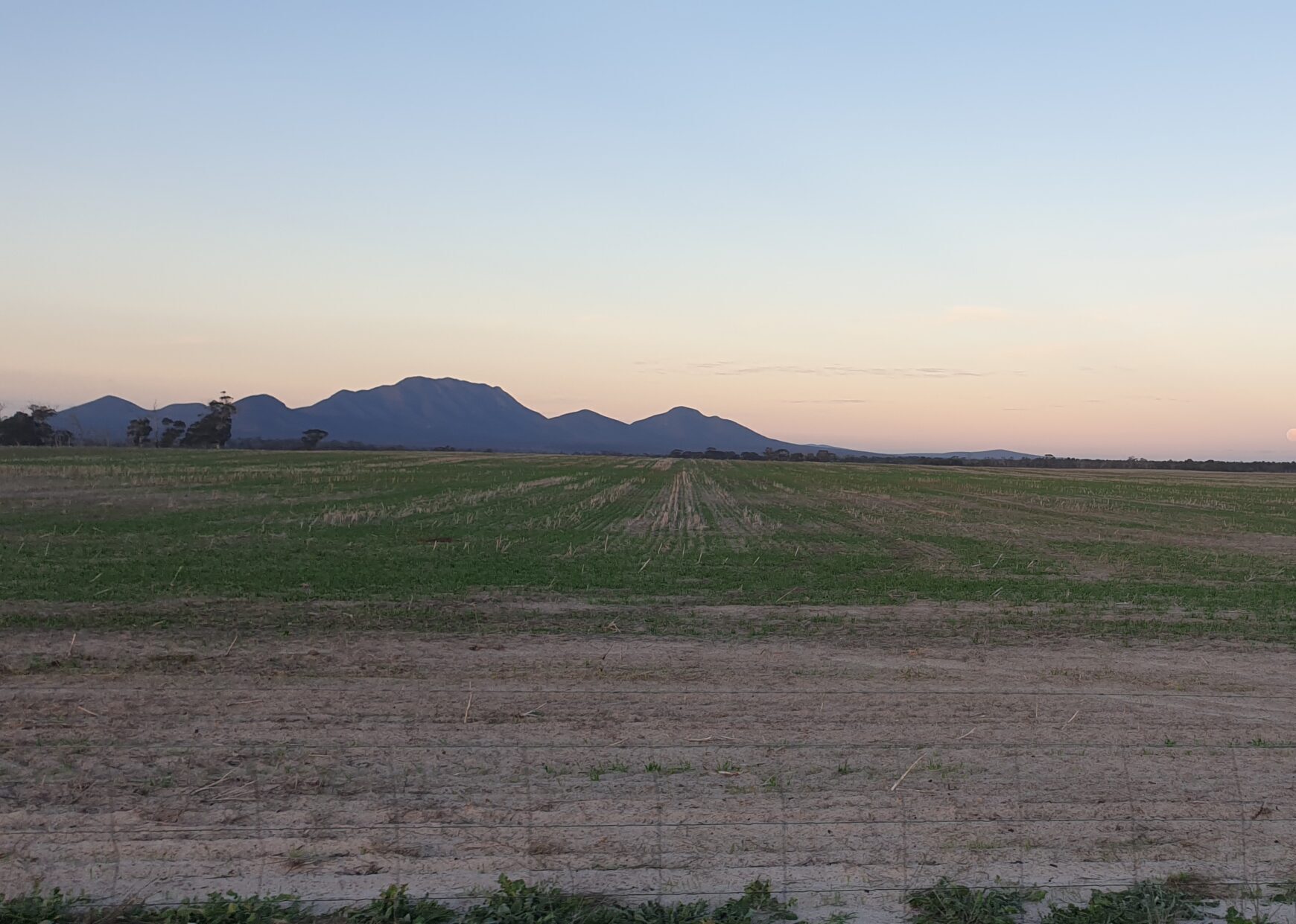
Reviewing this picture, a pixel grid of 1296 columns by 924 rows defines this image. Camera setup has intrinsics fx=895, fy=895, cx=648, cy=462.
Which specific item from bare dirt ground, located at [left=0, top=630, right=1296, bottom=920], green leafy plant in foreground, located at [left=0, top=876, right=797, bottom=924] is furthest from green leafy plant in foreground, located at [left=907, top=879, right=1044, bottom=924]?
green leafy plant in foreground, located at [left=0, top=876, right=797, bottom=924]

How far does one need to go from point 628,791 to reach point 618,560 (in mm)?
14105

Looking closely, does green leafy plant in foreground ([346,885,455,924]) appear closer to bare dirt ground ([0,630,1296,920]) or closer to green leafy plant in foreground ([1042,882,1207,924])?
bare dirt ground ([0,630,1296,920])

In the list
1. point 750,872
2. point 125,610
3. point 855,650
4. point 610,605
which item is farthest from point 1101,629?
point 125,610

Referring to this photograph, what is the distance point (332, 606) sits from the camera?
14477 millimetres

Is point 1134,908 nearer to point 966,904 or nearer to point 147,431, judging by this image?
point 966,904

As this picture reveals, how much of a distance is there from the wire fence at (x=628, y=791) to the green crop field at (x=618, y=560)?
15.2ft

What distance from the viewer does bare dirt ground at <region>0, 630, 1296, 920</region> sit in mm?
5582

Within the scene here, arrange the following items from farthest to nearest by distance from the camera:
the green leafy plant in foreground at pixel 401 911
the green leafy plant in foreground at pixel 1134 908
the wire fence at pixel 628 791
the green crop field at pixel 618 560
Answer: the green crop field at pixel 618 560 → the wire fence at pixel 628 791 → the green leafy plant in foreground at pixel 1134 908 → the green leafy plant in foreground at pixel 401 911

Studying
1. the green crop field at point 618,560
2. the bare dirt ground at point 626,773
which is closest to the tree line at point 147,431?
the green crop field at point 618,560

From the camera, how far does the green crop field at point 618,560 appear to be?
14.4m

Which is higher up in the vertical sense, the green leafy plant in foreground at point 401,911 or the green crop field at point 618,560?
the green crop field at point 618,560

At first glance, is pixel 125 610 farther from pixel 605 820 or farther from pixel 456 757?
pixel 605 820

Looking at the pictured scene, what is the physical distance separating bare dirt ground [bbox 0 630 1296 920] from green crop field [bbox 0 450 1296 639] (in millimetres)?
3170

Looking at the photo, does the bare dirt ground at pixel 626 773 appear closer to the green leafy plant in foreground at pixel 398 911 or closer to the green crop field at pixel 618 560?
the green leafy plant in foreground at pixel 398 911
